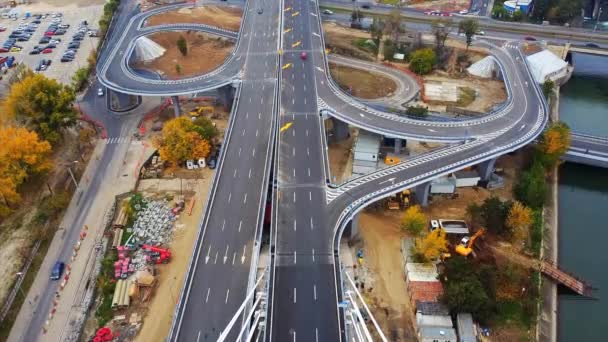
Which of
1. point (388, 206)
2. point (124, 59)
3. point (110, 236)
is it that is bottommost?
point (110, 236)

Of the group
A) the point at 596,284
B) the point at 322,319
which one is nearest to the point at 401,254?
the point at 322,319

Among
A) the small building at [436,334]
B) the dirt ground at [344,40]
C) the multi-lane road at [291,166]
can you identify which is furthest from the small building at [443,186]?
the dirt ground at [344,40]

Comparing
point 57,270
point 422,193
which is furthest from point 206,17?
point 57,270

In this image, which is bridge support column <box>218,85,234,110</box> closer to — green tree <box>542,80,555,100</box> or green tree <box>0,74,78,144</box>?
green tree <box>0,74,78,144</box>

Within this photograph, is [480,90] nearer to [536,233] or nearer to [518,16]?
[518,16]

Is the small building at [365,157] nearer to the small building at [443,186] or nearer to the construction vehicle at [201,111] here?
the small building at [443,186]

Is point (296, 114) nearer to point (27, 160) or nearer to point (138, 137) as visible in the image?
point (138, 137)

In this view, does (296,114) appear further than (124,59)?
No
